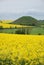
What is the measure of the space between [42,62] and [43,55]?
2.76 feet

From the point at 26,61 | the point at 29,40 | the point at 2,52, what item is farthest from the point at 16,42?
the point at 26,61

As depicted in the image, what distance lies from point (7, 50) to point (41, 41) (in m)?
3.20

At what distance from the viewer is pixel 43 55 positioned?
1545 cm

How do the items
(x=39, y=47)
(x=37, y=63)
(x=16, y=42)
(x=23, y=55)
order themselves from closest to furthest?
1. (x=37, y=63)
2. (x=23, y=55)
3. (x=39, y=47)
4. (x=16, y=42)

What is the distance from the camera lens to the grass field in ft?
48.5

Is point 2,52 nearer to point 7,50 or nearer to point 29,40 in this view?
point 7,50

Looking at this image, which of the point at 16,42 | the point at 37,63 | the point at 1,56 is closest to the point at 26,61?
the point at 37,63

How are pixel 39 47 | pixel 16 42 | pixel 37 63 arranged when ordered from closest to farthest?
1. pixel 37 63
2. pixel 39 47
3. pixel 16 42

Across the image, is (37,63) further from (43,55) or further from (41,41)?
(41,41)

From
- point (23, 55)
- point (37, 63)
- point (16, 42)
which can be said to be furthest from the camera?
point (16, 42)

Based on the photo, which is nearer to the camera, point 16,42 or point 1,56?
point 1,56

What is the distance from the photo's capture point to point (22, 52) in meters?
15.9

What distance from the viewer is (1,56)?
1551cm

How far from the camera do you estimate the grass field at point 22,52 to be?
1478 centimetres
